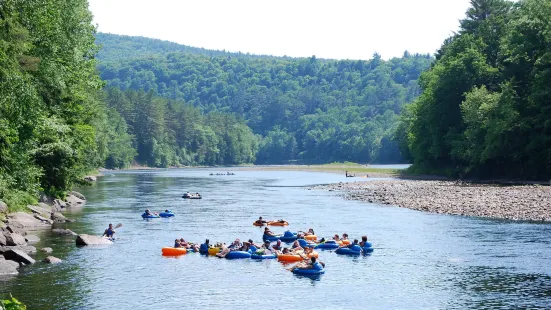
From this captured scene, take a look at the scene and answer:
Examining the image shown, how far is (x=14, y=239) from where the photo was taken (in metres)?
40.5

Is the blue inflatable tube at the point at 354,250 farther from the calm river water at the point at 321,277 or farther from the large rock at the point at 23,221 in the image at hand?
the large rock at the point at 23,221

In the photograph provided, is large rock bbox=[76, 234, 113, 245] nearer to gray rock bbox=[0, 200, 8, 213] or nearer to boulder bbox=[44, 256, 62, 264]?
gray rock bbox=[0, 200, 8, 213]

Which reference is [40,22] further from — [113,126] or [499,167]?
[113,126]

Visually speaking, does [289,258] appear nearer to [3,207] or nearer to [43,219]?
[3,207]

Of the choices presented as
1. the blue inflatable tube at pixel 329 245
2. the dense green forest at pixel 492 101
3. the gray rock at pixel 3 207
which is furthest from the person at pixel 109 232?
the dense green forest at pixel 492 101

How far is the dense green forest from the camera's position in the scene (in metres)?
82.5

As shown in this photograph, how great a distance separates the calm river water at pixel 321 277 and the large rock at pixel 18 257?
62cm

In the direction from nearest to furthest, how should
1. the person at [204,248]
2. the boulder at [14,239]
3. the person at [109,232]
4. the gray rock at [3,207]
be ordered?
1. the boulder at [14,239]
2. the person at [204,248]
3. the gray rock at [3,207]
4. the person at [109,232]

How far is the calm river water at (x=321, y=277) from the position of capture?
29.8 m

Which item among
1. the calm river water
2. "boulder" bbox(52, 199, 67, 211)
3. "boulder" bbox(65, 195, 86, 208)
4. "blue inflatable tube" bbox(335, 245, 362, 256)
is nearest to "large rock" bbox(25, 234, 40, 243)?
the calm river water

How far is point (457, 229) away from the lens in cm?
5006

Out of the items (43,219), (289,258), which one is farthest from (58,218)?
(289,258)

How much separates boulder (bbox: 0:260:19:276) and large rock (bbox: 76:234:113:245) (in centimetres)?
932

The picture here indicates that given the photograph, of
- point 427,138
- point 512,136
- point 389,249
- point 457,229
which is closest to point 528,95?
point 512,136
